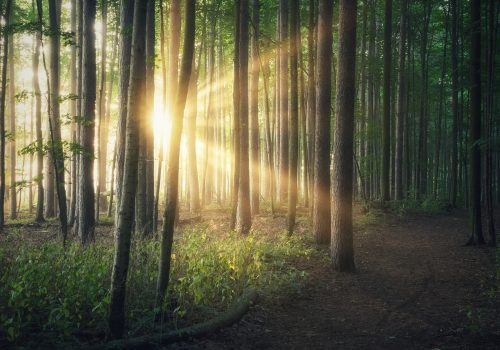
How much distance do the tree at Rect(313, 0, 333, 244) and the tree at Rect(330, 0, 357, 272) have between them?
70.3 inches

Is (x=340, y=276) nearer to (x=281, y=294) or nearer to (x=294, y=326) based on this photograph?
(x=281, y=294)

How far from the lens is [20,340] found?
15.1 feet

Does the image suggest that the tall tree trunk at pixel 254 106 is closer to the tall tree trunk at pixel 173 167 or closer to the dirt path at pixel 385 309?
the dirt path at pixel 385 309

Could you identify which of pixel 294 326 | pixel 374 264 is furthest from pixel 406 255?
pixel 294 326

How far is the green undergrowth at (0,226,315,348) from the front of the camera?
497 centimetres

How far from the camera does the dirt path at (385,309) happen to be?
536 cm

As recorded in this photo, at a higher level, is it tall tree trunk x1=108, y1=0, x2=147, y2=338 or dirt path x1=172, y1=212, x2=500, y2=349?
tall tree trunk x1=108, y1=0, x2=147, y2=338

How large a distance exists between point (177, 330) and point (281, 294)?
2790 millimetres

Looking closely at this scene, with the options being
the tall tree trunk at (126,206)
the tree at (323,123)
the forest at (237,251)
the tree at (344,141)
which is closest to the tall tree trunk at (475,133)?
the forest at (237,251)

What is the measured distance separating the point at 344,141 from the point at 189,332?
5.71m

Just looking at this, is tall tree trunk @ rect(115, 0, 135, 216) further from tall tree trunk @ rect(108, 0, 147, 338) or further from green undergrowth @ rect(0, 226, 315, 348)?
tall tree trunk @ rect(108, 0, 147, 338)

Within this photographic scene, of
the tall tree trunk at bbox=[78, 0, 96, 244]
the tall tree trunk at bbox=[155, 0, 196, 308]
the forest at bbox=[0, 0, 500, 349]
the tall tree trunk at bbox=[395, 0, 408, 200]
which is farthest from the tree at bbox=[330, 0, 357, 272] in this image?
the tall tree trunk at bbox=[395, 0, 408, 200]

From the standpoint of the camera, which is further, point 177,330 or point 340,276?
point 340,276

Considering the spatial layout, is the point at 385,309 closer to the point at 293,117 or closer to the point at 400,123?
the point at 293,117
